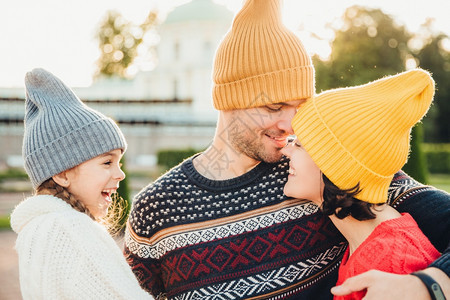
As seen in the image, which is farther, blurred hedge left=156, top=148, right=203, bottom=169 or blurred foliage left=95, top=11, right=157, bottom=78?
blurred foliage left=95, top=11, right=157, bottom=78

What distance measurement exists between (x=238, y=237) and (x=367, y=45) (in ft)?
110

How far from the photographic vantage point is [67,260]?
2.11m

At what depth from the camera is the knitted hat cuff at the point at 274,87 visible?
2.64 metres

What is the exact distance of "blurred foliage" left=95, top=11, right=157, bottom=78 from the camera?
3978 centimetres

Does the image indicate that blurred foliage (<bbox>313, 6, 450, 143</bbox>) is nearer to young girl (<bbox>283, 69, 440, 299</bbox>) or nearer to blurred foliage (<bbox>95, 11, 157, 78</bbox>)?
blurred foliage (<bbox>95, 11, 157, 78</bbox>)

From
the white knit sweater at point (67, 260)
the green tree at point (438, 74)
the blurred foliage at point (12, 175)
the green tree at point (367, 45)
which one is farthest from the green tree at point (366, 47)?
the white knit sweater at point (67, 260)

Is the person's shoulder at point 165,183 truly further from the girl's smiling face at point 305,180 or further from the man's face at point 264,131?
the girl's smiling face at point 305,180

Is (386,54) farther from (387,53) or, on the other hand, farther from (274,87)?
(274,87)

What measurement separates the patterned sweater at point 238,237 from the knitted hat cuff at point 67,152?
35 centimetres

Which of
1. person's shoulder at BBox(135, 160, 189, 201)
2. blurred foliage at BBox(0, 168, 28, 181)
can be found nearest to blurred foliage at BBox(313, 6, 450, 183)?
blurred foliage at BBox(0, 168, 28, 181)

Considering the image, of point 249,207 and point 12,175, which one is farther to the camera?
point 12,175

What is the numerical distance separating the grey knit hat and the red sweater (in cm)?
130

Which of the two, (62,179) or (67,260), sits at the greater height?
(62,179)

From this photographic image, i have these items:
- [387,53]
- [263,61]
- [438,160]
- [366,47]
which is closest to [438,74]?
[387,53]
